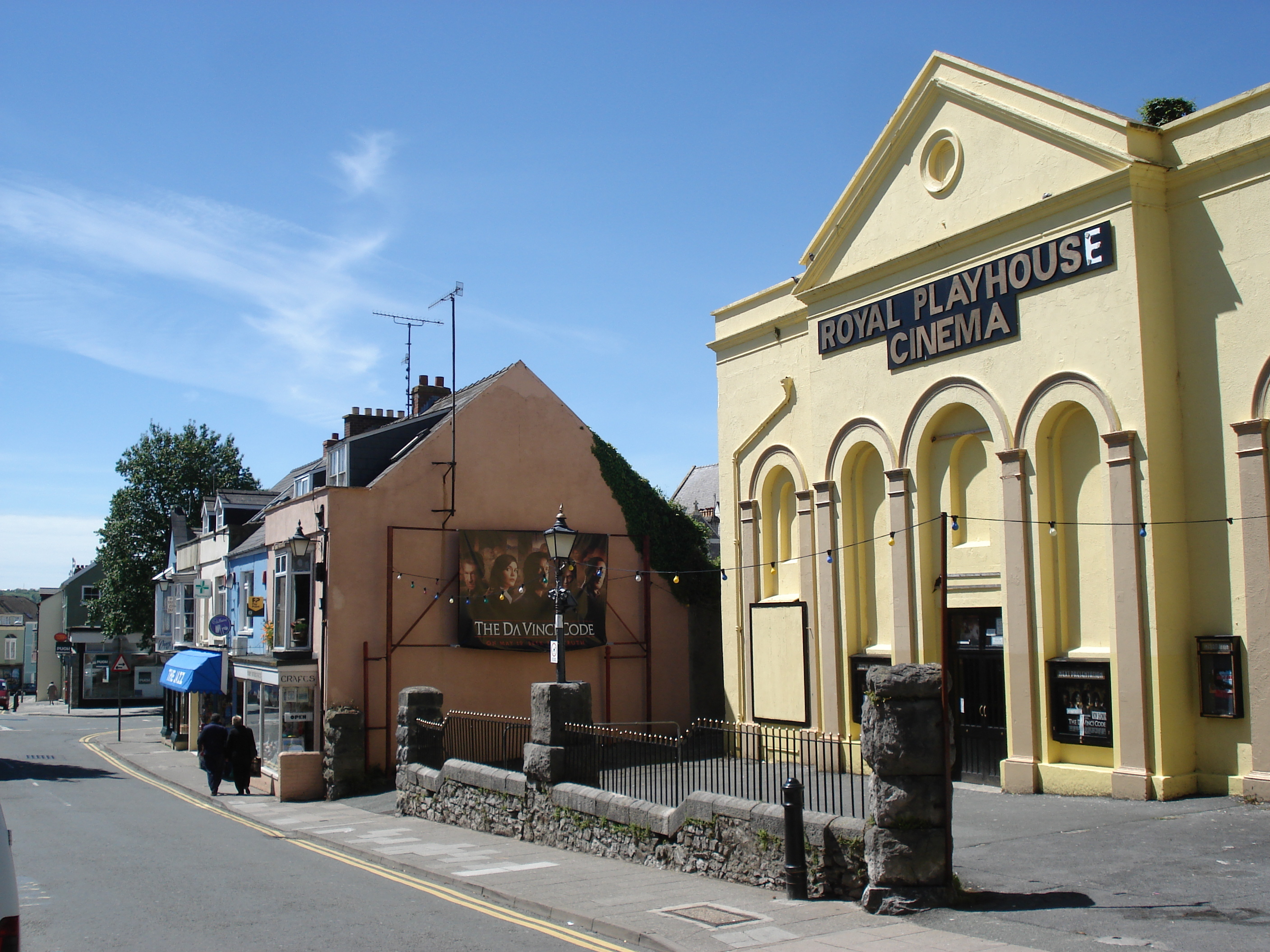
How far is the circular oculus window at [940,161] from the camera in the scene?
17.2 metres

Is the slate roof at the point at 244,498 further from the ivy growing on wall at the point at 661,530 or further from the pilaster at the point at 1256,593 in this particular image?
the pilaster at the point at 1256,593

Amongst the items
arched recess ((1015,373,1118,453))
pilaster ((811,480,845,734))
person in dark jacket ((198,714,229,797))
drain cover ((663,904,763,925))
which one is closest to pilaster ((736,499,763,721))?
pilaster ((811,480,845,734))

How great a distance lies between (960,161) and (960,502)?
537cm

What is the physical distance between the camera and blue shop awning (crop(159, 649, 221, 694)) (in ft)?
94.0

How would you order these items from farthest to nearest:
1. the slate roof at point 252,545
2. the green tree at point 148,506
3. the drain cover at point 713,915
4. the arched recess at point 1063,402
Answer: the green tree at point 148,506, the slate roof at point 252,545, the arched recess at point 1063,402, the drain cover at point 713,915

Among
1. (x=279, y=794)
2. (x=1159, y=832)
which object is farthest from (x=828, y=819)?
(x=279, y=794)

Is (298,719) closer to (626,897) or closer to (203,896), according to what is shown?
(203,896)

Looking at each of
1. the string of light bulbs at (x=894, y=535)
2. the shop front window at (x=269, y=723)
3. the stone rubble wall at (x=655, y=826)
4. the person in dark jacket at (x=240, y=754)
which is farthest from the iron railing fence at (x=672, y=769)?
the shop front window at (x=269, y=723)

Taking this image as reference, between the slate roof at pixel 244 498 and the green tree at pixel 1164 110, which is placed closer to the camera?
the green tree at pixel 1164 110

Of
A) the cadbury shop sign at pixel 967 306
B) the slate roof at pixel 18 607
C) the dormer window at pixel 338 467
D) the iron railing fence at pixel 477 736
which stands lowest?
the iron railing fence at pixel 477 736

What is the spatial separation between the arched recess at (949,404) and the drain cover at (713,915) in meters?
8.85

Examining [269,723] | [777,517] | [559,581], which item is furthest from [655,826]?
[269,723]

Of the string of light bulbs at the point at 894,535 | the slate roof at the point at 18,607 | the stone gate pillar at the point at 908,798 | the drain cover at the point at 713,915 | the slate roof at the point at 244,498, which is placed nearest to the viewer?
the stone gate pillar at the point at 908,798

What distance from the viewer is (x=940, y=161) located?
17.6 meters
